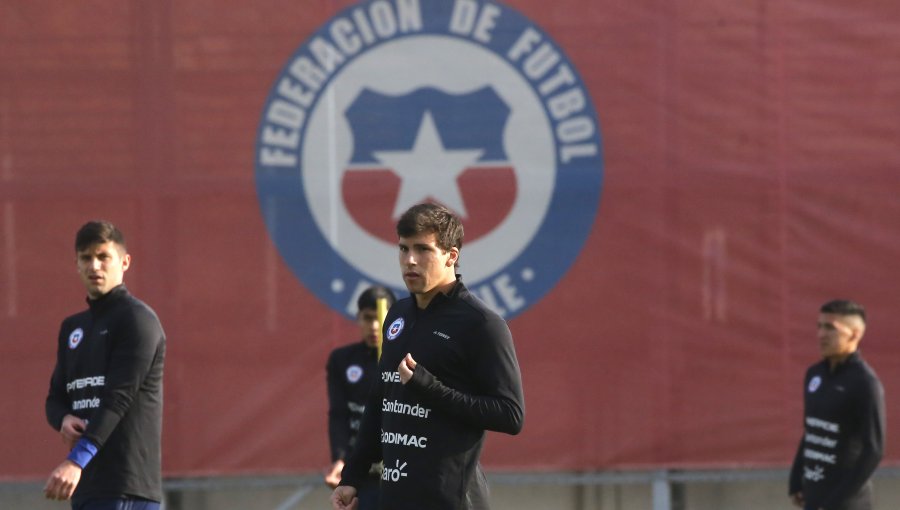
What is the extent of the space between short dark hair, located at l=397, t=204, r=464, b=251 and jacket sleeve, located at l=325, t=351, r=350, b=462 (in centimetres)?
255

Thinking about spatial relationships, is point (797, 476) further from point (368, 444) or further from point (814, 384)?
point (368, 444)

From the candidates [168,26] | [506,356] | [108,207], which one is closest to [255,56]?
[168,26]

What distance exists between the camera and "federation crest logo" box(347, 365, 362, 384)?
20.9ft

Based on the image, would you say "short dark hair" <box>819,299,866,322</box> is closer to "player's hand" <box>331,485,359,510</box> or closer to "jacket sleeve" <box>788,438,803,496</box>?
"jacket sleeve" <box>788,438,803,496</box>

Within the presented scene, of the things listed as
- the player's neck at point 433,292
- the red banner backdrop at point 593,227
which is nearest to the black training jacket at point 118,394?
the player's neck at point 433,292

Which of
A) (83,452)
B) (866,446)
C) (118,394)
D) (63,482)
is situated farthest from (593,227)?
(63,482)

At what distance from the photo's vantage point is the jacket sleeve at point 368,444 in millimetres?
4113

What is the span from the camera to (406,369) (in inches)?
149

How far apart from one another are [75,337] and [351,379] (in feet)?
5.26

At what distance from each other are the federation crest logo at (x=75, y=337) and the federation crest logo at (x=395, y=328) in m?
1.45

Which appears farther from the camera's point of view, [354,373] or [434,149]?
[434,149]

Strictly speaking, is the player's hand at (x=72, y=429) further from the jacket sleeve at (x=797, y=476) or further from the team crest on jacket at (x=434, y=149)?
the jacket sleeve at (x=797, y=476)

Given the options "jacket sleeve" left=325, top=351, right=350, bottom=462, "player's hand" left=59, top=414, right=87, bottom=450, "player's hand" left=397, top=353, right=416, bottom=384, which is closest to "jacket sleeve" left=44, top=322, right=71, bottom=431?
"player's hand" left=59, top=414, right=87, bottom=450

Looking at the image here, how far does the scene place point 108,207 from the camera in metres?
7.38
